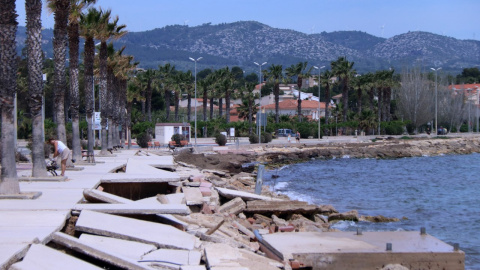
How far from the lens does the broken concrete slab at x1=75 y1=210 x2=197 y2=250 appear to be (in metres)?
10.2

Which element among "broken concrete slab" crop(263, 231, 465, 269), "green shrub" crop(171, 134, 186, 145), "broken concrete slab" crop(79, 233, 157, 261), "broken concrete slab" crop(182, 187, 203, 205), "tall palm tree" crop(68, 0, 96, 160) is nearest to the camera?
"broken concrete slab" crop(79, 233, 157, 261)

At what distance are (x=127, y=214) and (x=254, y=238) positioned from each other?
2.86 meters

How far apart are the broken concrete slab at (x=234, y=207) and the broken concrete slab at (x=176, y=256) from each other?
6549 mm

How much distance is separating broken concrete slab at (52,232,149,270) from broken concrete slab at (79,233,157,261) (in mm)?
256

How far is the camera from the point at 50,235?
9641 mm

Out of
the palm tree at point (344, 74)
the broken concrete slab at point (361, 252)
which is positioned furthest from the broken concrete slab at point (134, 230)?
the palm tree at point (344, 74)

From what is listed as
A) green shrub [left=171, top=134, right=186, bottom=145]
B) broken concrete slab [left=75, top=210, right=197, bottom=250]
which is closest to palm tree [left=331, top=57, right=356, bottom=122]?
green shrub [left=171, top=134, right=186, bottom=145]

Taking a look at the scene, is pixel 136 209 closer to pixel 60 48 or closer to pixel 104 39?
pixel 60 48

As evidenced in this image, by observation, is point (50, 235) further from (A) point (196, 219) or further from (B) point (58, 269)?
(A) point (196, 219)

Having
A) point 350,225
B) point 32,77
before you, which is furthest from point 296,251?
point 32,77

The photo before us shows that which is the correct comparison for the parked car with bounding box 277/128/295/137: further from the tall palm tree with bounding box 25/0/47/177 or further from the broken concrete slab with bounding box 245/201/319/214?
the tall palm tree with bounding box 25/0/47/177

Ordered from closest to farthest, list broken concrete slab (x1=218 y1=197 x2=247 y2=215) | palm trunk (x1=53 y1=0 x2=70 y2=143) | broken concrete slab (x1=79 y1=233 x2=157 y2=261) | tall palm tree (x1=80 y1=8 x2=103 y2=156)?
1. broken concrete slab (x1=79 y1=233 x2=157 y2=261)
2. broken concrete slab (x1=218 y1=197 x2=247 y2=215)
3. palm trunk (x1=53 y1=0 x2=70 y2=143)
4. tall palm tree (x1=80 y1=8 x2=103 y2=156)

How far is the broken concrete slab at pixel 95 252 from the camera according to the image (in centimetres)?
869

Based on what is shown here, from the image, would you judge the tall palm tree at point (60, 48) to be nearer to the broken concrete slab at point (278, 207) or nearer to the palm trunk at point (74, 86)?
the palm trunk at point (74, 86)
